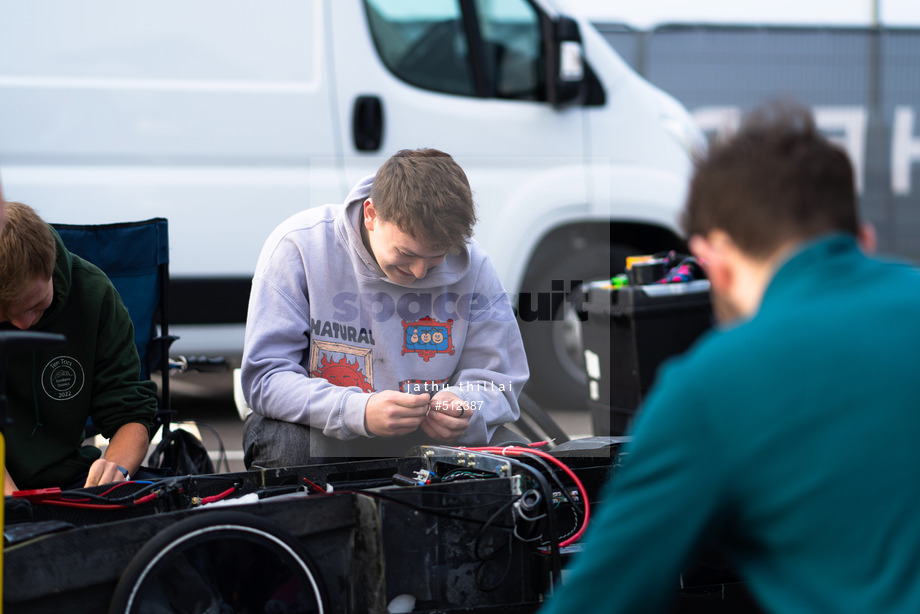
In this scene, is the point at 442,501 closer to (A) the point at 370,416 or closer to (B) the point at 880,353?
(A) the point at 370,416

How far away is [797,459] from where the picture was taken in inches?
39.6

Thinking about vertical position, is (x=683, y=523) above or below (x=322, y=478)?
above

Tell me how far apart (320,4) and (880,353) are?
14.2 feet

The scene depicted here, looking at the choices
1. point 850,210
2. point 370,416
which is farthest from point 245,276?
point 850,210

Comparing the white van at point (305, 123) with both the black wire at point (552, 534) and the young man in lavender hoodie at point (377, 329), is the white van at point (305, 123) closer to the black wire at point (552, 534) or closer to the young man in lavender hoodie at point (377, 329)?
the young man in lavender hoodie at point (377, 329)

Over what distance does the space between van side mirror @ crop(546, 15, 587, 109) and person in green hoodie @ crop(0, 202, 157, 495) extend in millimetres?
2940

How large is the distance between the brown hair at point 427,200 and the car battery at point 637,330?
197 centimetres

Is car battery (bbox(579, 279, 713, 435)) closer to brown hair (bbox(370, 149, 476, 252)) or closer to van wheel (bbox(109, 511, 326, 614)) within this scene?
brown hair (bbox(370, 149, 476, 252))

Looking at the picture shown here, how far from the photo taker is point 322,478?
251 centimetres

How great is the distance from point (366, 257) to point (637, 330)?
2010mm

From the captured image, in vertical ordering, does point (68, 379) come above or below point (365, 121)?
below

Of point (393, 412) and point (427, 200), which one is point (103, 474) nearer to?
point (393, 412)

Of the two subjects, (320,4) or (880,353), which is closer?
(880,353)

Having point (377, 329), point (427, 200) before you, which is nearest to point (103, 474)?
point (377, 329)
